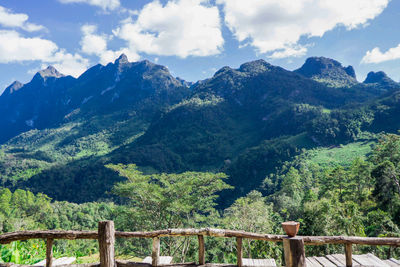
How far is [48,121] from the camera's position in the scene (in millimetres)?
196125

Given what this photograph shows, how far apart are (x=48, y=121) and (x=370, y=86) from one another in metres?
210

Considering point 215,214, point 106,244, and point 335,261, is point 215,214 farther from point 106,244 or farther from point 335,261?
point 106,244

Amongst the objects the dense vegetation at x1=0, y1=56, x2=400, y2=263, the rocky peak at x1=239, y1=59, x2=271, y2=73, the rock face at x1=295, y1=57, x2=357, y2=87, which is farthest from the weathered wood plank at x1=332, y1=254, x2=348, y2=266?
the rocky peak at x1=239, y1=59, x2=271, y2=73

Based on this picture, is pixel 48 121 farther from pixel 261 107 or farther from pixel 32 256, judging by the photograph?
pixel 32 256

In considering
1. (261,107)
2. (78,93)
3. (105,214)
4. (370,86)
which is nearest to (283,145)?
(105,214)

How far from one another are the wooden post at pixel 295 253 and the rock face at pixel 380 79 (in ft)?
478

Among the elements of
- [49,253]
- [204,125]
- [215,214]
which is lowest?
[215,214]

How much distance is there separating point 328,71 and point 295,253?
505 ft

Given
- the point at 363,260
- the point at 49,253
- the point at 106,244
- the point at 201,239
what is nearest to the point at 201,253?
the point at 201,239

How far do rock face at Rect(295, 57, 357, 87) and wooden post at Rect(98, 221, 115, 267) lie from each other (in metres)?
140

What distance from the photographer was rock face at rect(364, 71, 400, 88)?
121 m

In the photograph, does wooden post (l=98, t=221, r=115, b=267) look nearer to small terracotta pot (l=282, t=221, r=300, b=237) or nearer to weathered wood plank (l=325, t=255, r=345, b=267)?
small terracotta pot (l=282, t=221, r=300, b=237)

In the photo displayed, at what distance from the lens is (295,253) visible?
10.00 feet

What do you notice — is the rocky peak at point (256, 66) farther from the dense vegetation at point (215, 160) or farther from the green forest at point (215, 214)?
the green forest at point (215, 214)
